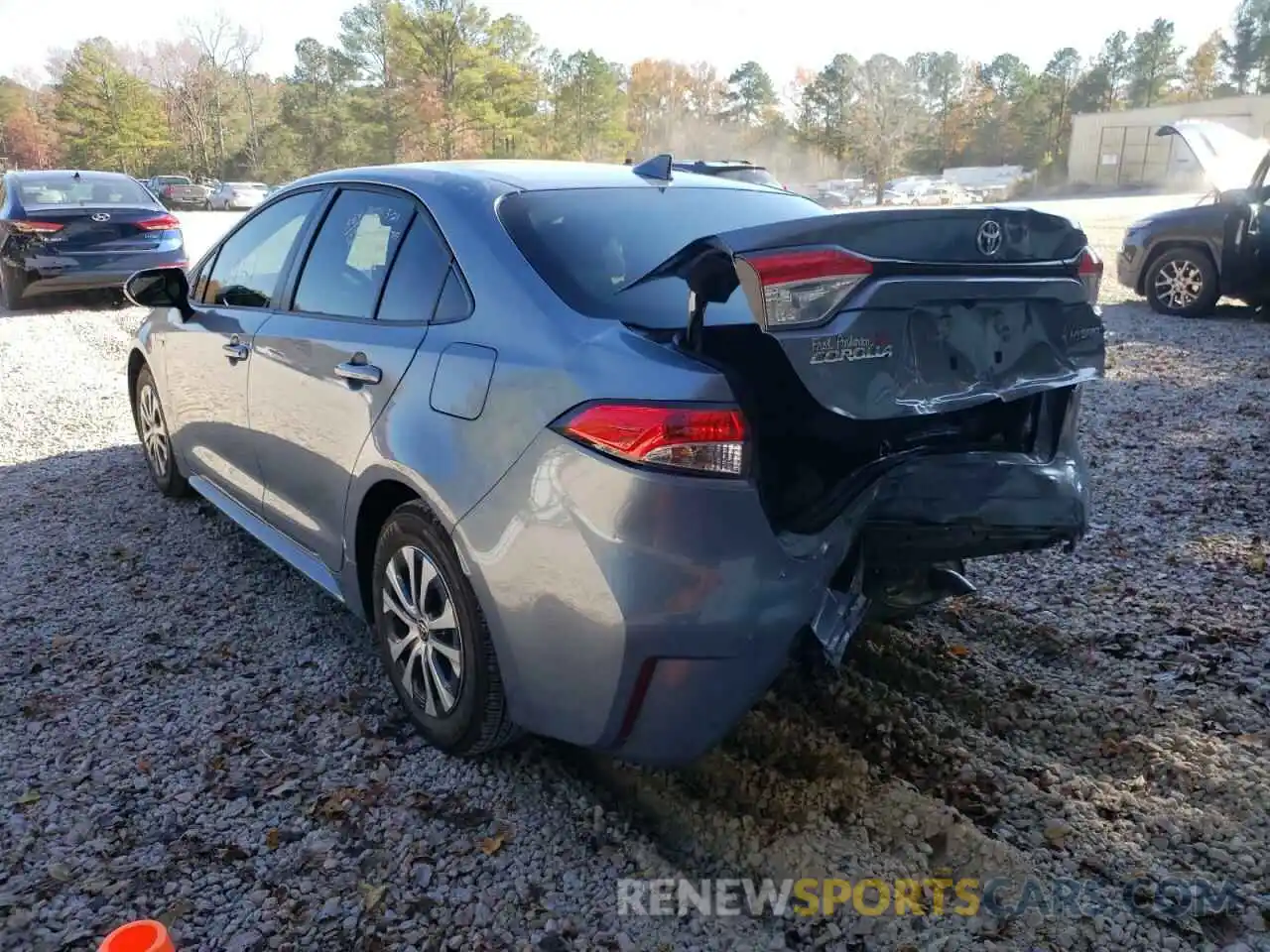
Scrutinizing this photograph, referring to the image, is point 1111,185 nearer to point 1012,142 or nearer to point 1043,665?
point 1012,142

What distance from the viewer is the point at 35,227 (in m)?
10.8

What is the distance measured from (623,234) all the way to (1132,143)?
228 feet

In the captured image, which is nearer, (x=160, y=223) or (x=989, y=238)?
(x=989, y=238)

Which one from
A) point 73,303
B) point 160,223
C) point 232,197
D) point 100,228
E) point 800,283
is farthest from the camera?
point 232,197

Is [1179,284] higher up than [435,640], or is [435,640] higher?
[1179,284]

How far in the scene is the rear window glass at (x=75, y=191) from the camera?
1129 centimetres

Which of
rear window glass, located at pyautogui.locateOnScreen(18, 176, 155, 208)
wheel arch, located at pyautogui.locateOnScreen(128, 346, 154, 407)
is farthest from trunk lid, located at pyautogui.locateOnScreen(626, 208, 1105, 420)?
rear window glass, located at pyautogui.locateOnScreen(18, 176, 155, 208)

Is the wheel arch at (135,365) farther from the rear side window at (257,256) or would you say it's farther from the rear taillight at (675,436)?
the rear taillight at (675,436)

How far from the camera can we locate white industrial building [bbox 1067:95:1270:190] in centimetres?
5619

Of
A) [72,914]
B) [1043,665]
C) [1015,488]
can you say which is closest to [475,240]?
[1015,488]

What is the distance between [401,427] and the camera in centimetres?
278

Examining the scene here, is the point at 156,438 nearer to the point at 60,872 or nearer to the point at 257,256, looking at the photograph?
the point at 257,256

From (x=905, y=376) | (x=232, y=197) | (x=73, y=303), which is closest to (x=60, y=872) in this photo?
(x=905, y=376)

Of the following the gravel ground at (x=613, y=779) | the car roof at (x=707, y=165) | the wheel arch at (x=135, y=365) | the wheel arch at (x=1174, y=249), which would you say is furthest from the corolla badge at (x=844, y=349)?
the wheel arch at (x=1174, y=249)
